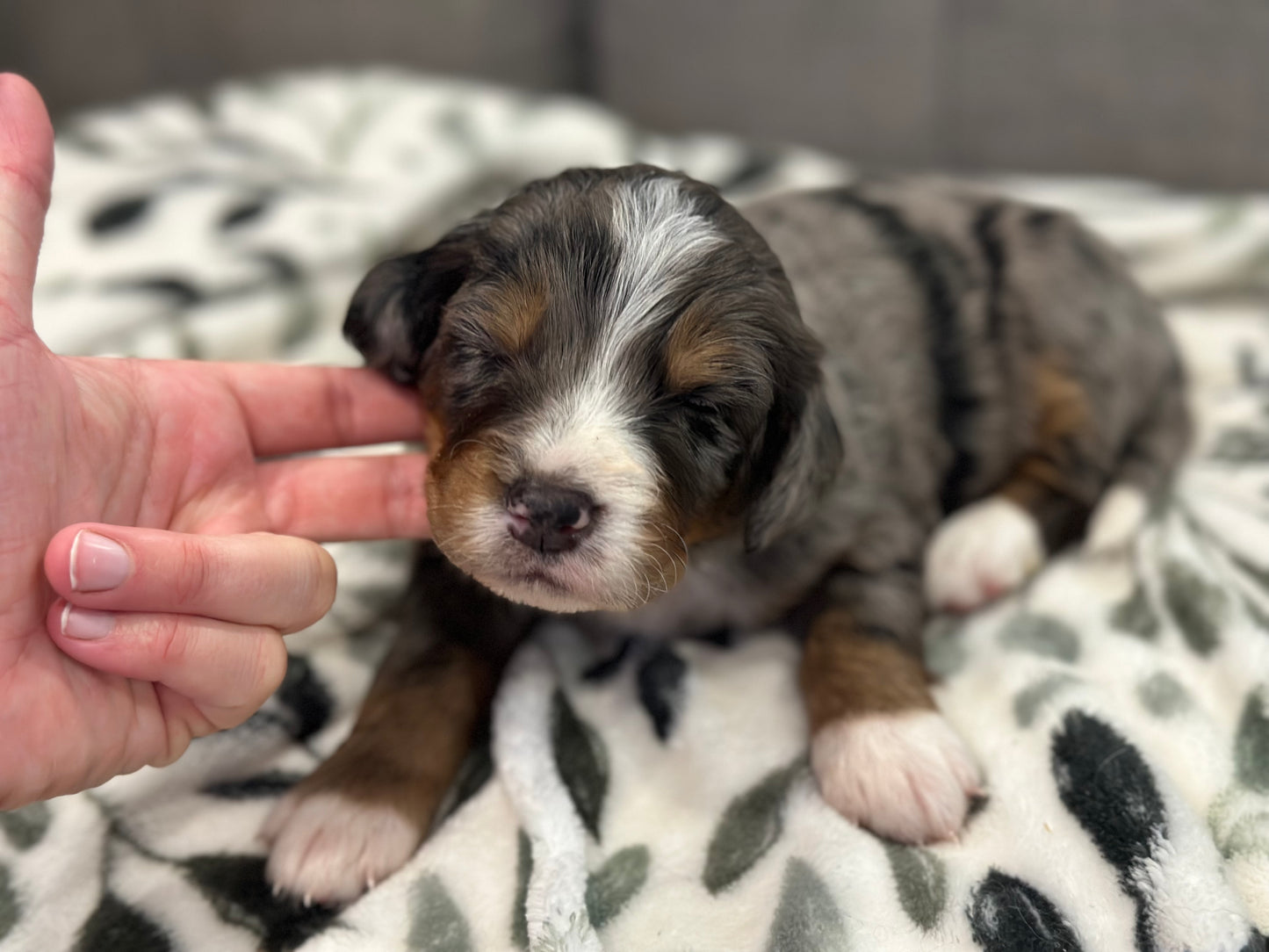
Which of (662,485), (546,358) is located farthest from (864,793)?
(546,358)

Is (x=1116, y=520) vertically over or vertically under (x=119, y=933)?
over

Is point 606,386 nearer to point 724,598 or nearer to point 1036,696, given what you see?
point 724,598

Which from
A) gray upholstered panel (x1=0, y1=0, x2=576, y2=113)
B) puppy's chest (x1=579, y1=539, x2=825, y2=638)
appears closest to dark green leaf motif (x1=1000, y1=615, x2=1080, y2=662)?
puppy's chest (x1=579, y1=539, x2=825, y2=638)

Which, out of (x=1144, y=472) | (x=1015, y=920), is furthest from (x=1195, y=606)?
(x=1015, y=920)

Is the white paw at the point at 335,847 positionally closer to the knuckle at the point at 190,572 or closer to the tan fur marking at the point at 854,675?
the knuckle at the point at 190,572

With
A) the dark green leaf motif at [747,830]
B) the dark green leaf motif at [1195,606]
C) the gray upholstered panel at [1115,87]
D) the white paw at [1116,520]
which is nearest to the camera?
the dark green leaf motif at [747,830]

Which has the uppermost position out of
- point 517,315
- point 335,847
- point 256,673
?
point 517,315

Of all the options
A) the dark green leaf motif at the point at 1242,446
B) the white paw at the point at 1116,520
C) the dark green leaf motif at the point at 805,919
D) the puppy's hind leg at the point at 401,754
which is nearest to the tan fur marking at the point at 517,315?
the puppy's hind leg at the point at 401,754
